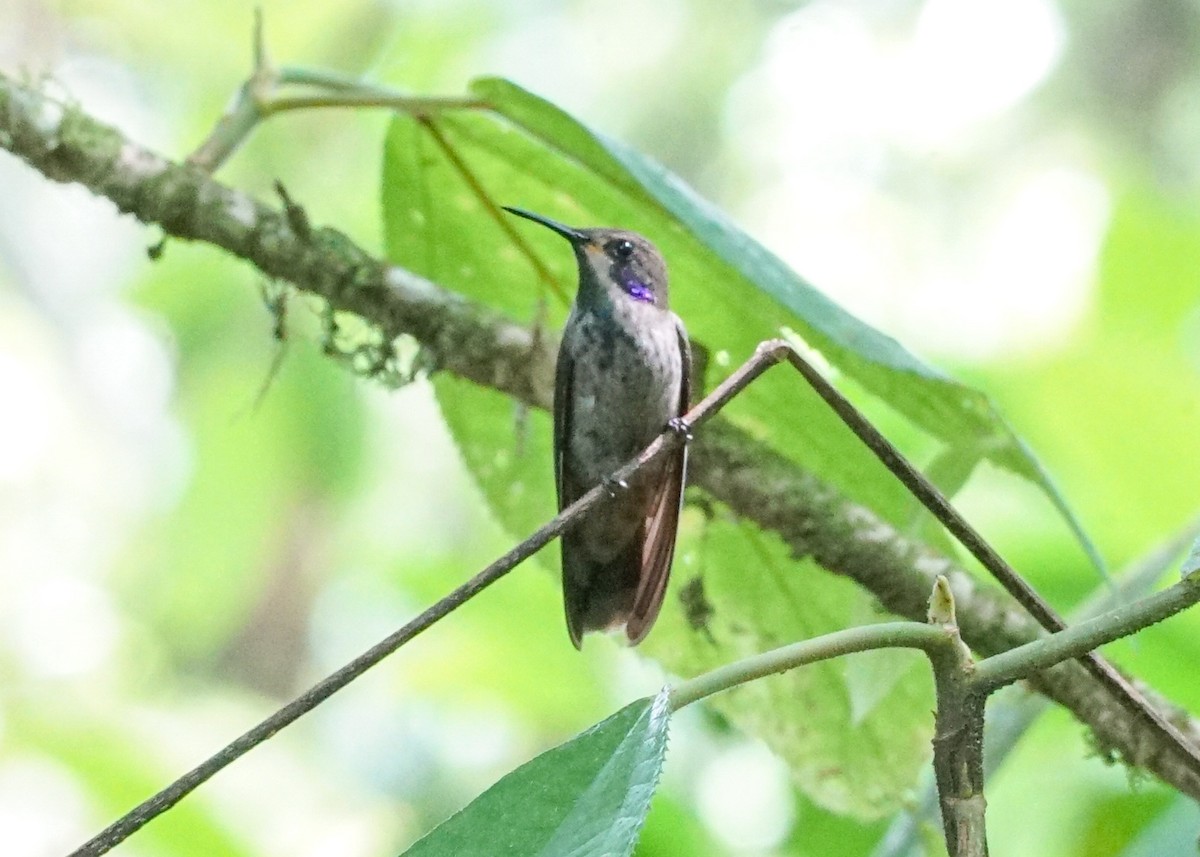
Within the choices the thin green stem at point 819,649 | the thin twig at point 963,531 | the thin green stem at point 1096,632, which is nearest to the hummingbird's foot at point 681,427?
the thin twig at point 963,531

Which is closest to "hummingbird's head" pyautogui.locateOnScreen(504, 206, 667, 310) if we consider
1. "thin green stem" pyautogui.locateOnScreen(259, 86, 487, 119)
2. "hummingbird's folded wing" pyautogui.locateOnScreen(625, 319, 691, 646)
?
"thin green stem" pyautogui.locateOnScreen(259, 86, 487, 119)

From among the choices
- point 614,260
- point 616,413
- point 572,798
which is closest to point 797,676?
point 616,413

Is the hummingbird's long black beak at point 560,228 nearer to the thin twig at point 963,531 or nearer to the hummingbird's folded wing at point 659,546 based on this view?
the hummingbird's folded wing at point 659,546

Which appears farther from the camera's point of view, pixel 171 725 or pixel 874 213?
pixel 874 213

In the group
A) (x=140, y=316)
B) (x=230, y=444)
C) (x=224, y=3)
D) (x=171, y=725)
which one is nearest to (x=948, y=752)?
(x=171, y=725)

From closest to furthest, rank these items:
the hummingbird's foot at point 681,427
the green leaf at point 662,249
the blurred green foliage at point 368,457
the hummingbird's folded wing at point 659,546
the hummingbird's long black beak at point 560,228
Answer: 1. the hummingbird's foot at point 681,427
2. the green leaf at point 662,249
3. the hummingbird's folded wing at point 659,546
4. the hummingbird's long black beak at point 560,228
5. the blurred green foliage at point 368,457

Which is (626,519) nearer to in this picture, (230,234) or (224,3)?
(230,234)
